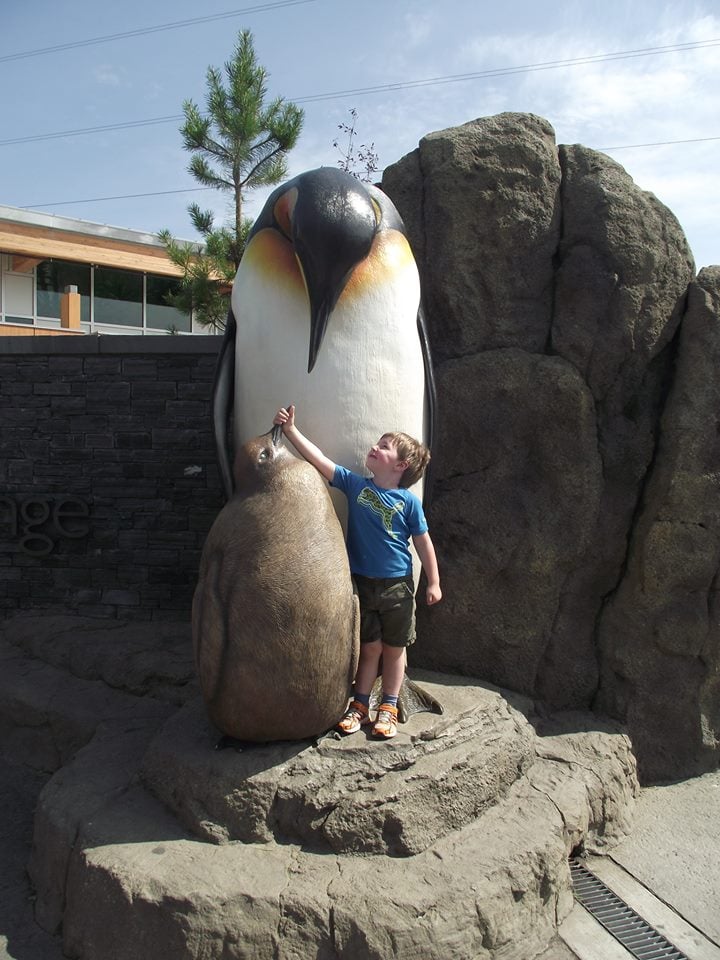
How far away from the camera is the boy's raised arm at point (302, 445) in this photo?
8.38 ft

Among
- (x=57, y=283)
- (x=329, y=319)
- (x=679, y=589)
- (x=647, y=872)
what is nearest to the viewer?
(x=329, y=319)

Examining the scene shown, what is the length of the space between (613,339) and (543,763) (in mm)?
1814

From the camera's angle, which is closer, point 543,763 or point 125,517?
Answer: point 543,763

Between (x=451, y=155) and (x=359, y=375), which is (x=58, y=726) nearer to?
(x=359, y=375)

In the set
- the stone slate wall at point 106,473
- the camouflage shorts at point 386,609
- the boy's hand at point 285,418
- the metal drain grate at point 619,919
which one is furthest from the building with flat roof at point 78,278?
the metal drain grate at point 619,919

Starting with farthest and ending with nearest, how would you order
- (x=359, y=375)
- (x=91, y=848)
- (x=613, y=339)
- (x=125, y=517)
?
(x=125, y=517) < (x=613, y=339) < (x=359, y=375) < (x=91, y=848)

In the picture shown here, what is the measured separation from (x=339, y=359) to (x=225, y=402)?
19.3 inches

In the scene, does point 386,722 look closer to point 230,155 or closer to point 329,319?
point 329,319

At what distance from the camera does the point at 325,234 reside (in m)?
2.58

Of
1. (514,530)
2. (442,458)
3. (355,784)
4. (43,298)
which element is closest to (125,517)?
(442,458)

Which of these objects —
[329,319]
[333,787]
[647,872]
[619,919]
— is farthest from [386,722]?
[329,319]

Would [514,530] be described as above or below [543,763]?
above

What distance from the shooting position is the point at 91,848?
2.35 metres

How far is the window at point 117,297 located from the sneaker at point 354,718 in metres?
15.2
